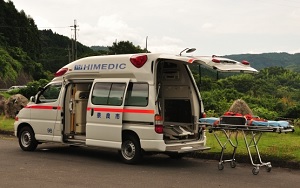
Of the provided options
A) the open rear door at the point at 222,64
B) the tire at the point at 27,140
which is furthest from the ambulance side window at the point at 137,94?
the tire at the point at 27,140

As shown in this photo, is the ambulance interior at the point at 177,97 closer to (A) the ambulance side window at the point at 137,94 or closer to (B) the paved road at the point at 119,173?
(A) the ambulance side window at the point at 137,94

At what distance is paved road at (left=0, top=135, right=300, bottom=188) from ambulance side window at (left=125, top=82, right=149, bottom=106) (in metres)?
1.42

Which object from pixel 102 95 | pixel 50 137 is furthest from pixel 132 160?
pixel 50 137

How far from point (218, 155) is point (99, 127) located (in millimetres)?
3019

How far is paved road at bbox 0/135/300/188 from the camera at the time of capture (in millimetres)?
7941

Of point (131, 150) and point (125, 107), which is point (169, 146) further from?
point (125, 107)

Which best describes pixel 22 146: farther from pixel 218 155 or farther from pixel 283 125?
pixel 283 125

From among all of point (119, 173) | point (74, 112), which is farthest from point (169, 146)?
point (74, 112)

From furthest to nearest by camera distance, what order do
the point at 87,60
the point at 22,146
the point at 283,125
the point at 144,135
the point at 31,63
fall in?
the point at 31,63 → the point at 22,146 → the point at 87,60 → the point at 144,135 → the point at 283,125

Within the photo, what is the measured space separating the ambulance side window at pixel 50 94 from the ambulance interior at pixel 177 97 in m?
2.94

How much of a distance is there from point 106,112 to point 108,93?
1.56 feet

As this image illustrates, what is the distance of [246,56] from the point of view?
110062 millimetres

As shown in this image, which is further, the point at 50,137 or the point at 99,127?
the point at 50,137

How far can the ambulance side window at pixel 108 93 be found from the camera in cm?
1020
